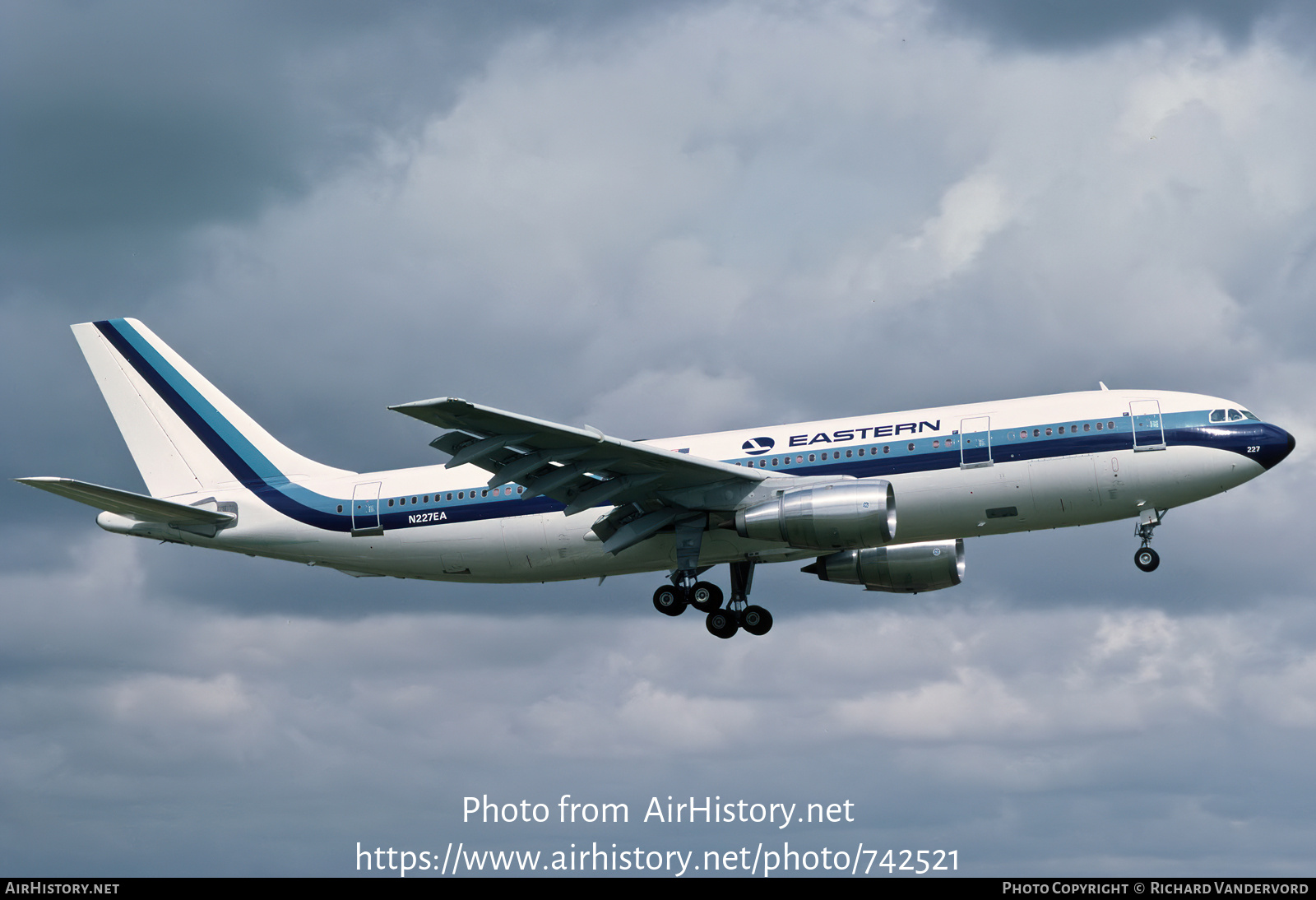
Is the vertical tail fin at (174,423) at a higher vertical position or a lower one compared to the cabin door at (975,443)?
higher

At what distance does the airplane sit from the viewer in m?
42.5

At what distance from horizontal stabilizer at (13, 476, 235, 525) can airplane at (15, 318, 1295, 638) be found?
90 millimetres

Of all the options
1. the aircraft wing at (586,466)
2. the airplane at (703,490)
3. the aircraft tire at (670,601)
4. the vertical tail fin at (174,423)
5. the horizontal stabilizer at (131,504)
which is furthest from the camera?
the vertical tail fin at (174,423)

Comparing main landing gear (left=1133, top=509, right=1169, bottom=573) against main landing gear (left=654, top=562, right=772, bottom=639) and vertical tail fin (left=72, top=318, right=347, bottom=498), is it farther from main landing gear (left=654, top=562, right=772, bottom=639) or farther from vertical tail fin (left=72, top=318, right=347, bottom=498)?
vertical tail fin (left=72, top=318, right=347, bottom=498)

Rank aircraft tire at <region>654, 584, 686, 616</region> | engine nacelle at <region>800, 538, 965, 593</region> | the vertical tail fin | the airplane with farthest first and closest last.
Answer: the vertical tail fin
engine nacelle at <region>800, 538, 965, 593</region>
aircraft tire at <region>654, 584, 686, 616</region>
the airplane

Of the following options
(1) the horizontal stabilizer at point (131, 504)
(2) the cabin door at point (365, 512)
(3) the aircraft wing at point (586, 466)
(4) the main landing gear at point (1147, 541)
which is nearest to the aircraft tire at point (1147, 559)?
(4) the main landing gear at point (1147, 541)

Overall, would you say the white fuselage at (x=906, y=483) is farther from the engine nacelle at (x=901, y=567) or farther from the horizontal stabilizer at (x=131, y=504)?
the engine nacelle at (x=901, y=567)

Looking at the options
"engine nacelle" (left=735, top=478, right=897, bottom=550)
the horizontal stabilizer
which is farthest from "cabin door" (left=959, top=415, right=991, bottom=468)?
the horizontal stabilizer

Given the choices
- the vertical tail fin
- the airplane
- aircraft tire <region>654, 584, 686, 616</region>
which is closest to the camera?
the airplane

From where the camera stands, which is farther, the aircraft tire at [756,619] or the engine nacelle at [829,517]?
the aircraft tire at [756,619]

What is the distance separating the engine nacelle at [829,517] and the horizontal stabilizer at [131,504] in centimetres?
1882

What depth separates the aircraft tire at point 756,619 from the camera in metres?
48.4

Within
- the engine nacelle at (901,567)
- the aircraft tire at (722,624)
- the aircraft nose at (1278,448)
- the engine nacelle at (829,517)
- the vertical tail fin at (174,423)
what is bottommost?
the aircraft tire at (722,624)
